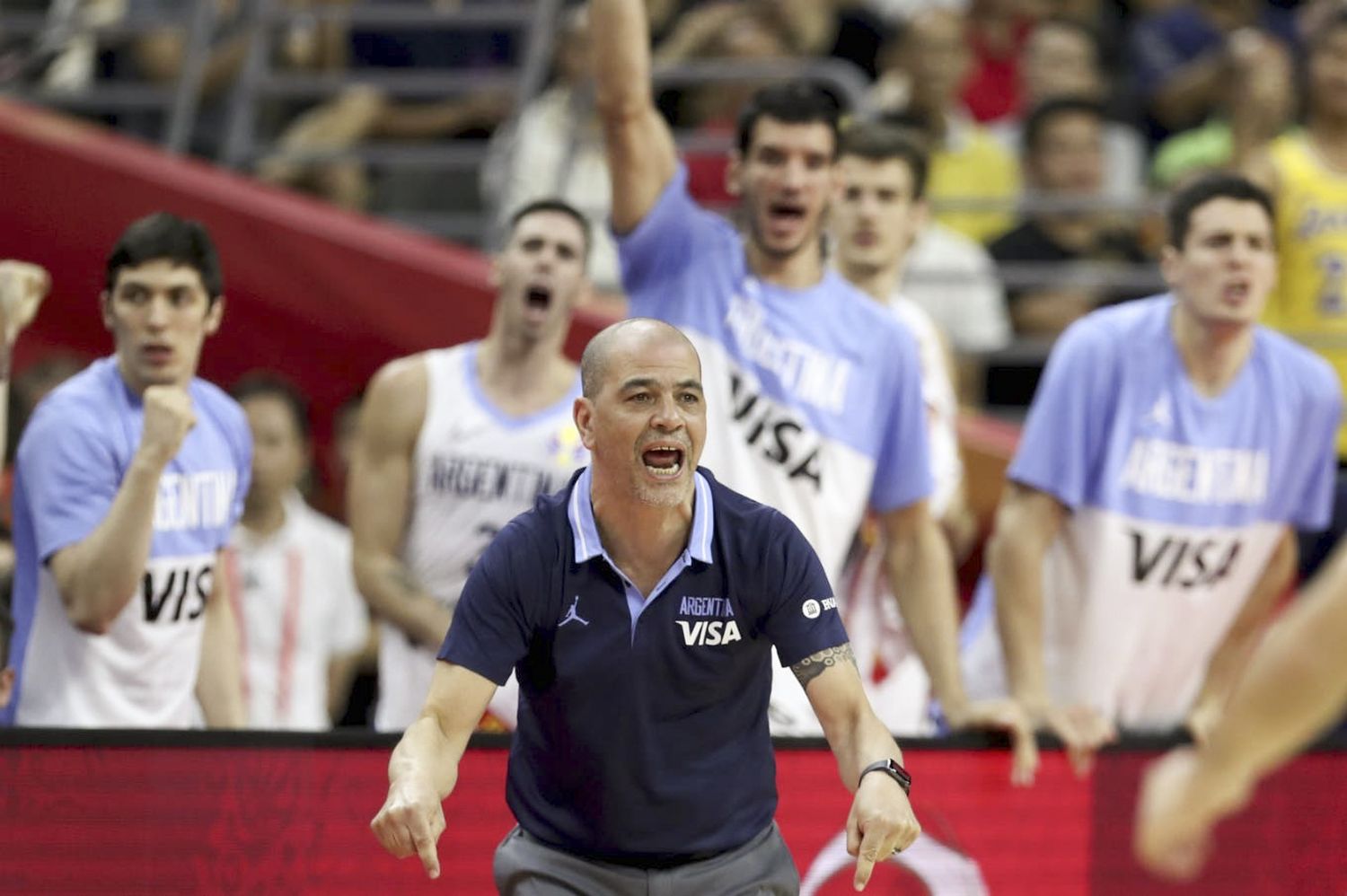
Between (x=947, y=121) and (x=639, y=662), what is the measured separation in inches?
245

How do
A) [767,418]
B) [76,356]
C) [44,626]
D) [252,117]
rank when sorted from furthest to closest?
[252,117]
[76,356]
[767,418]
[44,626]

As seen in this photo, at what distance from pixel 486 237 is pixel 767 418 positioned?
3.88 meters

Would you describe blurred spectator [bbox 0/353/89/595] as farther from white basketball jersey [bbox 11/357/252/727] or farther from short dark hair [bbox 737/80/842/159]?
short dark hair [bbox 737/80/842/159]

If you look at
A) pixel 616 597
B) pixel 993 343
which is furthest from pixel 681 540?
pixel 993 343

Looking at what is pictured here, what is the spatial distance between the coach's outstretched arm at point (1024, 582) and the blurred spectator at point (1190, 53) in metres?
4.56

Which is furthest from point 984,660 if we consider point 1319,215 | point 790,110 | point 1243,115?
point 1243,115

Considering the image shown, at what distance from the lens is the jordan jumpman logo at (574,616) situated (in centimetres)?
438

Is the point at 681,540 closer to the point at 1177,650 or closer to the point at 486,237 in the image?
the point at 1177,650

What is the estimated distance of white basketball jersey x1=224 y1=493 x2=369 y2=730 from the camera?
331 inches

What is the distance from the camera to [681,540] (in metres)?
4.48

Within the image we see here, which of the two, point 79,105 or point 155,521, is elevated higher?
point 79,105

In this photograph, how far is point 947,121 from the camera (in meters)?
10.1

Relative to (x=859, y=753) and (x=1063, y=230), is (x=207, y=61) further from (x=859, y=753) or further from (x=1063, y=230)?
(x=859, y=753)

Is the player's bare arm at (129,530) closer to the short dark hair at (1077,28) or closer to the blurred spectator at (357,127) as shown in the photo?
the blurred spectator at (357,127)
